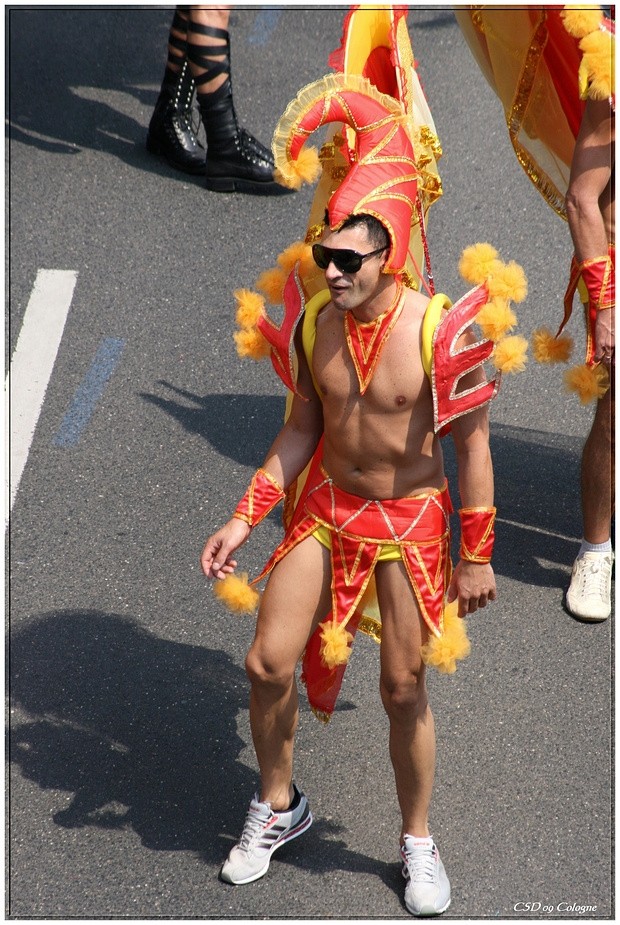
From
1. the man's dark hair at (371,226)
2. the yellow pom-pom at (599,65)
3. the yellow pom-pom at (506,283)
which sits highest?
the yellow pom-pom at (599,65)

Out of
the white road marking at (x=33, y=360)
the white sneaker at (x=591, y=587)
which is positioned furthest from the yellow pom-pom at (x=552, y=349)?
the white road marking at (x=33, y=360)

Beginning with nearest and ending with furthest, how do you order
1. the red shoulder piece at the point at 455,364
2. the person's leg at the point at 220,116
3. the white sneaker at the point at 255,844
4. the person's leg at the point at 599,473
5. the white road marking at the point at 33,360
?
the red shoulder piece at the point at 455,364 → the white sneaker at the point at 255,844 → the person's leg at the point at 599,473 → the white road marking at the point at 33,360 → the person's leg at the point at 220,116

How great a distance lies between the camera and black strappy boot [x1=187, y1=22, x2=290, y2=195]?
7.07 m

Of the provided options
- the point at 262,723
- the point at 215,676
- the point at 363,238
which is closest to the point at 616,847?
the point at 262,723

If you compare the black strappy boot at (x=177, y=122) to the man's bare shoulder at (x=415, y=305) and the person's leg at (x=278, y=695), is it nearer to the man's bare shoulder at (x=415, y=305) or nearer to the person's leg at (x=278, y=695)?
the man's bare shoulder at (x=415, y=305)

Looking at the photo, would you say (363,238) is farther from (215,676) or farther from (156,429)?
(156,429)

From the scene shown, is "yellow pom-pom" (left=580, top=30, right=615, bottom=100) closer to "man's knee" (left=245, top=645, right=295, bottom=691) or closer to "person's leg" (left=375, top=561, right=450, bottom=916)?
"person's leg" (left=375, top=561, right=450, bottom=916)

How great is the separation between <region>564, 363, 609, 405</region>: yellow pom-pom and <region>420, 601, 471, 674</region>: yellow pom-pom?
127 cm

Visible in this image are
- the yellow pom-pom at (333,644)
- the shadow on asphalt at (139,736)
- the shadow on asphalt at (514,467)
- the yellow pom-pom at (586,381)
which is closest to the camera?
the yellow pom-pom at (333,644)

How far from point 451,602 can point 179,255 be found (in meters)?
3.87

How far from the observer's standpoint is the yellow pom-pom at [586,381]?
170 inches

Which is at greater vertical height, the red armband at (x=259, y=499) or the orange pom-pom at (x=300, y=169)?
the orange pom-pom at (x=300, y=169)

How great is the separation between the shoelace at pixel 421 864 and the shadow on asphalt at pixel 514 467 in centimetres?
152

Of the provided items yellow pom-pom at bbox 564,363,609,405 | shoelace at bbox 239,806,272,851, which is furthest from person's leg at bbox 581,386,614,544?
shoelace at bbox 239,806,272,851
